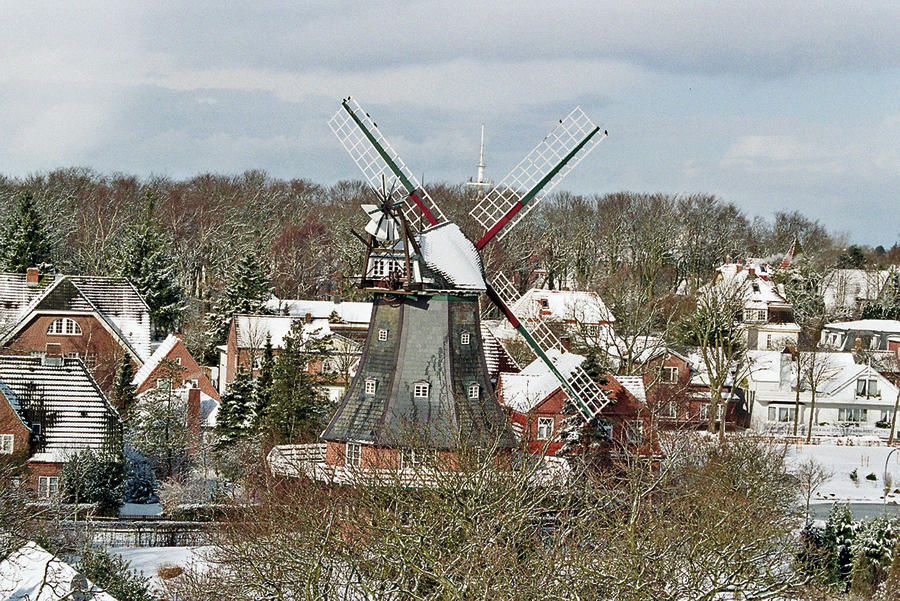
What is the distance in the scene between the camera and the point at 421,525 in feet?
74.0

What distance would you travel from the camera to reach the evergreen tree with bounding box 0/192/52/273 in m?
73.2

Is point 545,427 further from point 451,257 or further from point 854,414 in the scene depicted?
point 854,414

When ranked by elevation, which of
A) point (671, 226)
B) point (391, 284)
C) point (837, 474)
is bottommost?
point (837, 474)

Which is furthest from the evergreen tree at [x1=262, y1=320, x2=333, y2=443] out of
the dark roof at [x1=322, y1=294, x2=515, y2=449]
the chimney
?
the dark roof at [x1=322, y1=294, x2=515, y2=449]

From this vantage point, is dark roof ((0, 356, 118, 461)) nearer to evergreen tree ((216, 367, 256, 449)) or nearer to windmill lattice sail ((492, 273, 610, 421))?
evergreen tree ((216, 367, 256, 449))

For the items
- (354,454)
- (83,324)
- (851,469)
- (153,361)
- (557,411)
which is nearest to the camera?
(354,454)

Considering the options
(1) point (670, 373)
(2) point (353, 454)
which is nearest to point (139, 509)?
(2) point (353, 454)

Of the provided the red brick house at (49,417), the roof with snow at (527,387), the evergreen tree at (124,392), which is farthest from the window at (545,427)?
the evergreen tree at (124,392)

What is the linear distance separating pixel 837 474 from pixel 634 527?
3268cm

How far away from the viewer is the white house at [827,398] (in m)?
62.6

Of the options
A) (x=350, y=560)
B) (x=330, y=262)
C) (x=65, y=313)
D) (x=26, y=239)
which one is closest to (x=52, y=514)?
(x=350, y=560)

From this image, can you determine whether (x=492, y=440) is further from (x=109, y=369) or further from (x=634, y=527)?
(x=109, y=369)

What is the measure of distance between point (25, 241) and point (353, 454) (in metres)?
48.7

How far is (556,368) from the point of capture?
3550 cm
